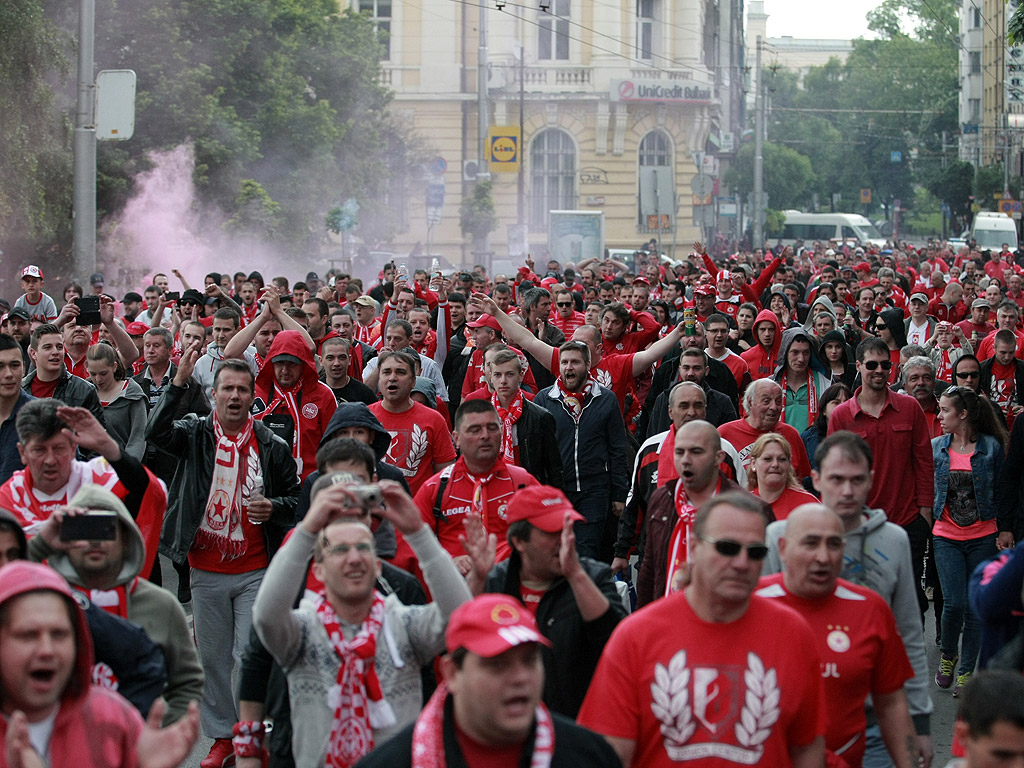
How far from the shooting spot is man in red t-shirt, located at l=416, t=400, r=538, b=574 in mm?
6711

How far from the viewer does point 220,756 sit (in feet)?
22.4

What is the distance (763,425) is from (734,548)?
3.97m

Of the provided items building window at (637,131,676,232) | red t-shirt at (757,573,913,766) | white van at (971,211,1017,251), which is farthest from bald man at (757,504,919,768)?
white van at (971,211,1017,251)

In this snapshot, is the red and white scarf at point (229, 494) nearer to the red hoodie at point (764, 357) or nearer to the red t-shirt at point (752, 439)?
the red t-shirt at point (752, 439)

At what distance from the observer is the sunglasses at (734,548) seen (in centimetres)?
400

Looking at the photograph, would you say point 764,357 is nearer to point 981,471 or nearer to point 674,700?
point 981,471

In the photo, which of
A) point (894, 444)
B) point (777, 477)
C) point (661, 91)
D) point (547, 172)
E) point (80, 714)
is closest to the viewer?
point (80, 714)

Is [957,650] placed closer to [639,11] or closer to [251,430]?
[251,430]

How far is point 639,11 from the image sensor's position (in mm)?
59531

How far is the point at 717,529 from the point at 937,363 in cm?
924

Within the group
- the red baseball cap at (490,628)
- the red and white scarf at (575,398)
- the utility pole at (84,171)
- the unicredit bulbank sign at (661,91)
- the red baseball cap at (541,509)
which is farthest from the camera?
the unicredit bulbank sign at (661,91)

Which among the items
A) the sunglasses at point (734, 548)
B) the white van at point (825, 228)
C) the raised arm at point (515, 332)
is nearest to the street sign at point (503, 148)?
the white van at point (825, 228)

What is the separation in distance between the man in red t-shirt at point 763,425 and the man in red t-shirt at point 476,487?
156 centimetres

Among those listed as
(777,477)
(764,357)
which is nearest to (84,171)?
(764,357)
